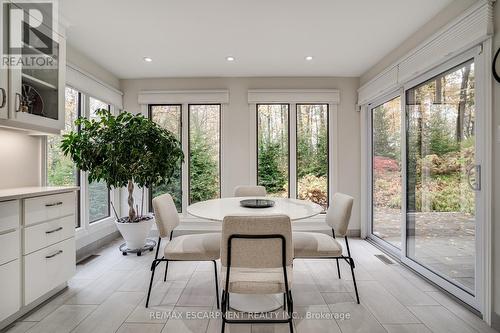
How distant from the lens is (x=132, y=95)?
4.14 m

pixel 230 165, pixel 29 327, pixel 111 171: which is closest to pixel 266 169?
pixel 230 165

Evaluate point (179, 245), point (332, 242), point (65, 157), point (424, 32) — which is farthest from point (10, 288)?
point (424, 32)

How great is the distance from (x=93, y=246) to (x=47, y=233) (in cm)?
145

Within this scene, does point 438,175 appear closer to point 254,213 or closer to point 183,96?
point 254,213

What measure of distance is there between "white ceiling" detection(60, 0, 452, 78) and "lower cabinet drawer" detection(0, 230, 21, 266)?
6.17 feet

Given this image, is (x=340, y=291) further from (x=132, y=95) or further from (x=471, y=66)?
(x=132, y=95)

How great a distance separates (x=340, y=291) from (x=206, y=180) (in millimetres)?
2539

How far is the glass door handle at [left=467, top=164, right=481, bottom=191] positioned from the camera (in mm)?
1957

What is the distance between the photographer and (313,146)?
164 inches

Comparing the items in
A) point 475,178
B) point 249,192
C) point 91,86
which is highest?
point 91,86

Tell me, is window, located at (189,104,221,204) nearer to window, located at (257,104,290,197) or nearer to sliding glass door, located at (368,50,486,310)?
window, located at (257,104,290,197)

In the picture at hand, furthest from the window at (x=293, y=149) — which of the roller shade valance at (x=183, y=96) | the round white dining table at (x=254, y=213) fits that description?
the round white dining table at (x=254, y=213)

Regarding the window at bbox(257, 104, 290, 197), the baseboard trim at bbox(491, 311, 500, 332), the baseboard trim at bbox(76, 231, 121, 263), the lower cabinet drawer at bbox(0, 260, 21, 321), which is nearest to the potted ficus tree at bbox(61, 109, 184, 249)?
the baseboard trim at bbox(76, 231, 121, 263)

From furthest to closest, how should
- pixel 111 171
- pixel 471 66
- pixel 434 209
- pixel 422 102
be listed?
1. pixel 111 171
2. pixel 422 102
3. pixel 434 209
4. pixel 471 66
